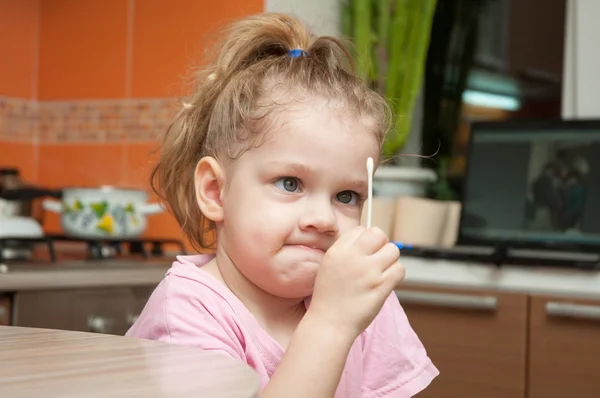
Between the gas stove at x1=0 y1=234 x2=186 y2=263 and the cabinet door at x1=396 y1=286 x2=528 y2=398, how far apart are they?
0.63 meters

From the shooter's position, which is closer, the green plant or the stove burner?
the stove burner

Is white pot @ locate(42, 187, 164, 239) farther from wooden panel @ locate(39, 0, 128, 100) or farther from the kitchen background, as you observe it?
wooden panel @ locate(39, 0, 128, 100)

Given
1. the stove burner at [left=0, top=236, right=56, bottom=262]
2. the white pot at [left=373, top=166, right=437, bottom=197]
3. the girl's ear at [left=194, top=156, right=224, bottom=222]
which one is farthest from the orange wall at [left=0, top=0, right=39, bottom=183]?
the girl's ear at [left=194, top=156, right=224, bottom=222]

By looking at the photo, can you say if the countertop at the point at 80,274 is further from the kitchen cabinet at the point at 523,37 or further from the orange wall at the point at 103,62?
the kitchen cabinet at the point at 523,37

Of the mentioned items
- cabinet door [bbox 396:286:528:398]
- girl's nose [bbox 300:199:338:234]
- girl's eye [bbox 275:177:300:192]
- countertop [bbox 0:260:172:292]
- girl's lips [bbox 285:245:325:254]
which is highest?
girl's eye [bbox 275:177:300:192]

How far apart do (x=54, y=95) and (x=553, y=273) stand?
1571 millimetres

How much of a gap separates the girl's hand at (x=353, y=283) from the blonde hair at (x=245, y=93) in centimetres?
21

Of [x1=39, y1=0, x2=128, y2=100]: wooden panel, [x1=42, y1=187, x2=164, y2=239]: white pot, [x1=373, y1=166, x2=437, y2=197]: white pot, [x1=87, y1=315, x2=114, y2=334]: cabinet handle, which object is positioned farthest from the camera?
[x1=39, y1=0, x2=128, y2=100]: wooden panel

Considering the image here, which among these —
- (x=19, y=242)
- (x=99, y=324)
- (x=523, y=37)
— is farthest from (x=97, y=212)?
(x=523, y=37)

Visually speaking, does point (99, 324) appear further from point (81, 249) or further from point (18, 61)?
point (18, 61)

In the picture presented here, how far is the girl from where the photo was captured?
0.84 m

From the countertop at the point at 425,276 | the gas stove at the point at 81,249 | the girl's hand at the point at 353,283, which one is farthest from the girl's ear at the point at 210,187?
the gas stove at the point at 81,249

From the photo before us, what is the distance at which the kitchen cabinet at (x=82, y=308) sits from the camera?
1589 mm

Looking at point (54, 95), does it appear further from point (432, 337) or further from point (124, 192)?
point (432, 337)
